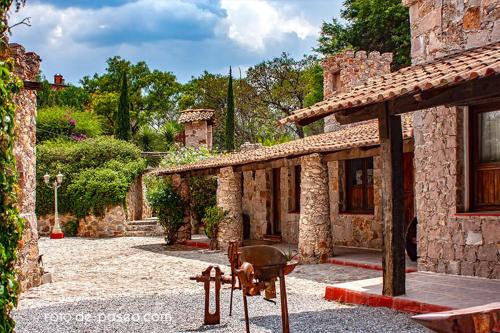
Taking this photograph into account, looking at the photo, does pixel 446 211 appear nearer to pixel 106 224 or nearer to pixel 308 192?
pixel 308 192

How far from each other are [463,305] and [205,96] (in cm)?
3344

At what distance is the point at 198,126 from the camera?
27.3m

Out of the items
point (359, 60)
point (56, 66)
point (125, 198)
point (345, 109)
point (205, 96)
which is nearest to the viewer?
point (345, 109)

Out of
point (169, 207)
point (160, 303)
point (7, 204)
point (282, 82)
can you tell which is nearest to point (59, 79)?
point (282, 82)

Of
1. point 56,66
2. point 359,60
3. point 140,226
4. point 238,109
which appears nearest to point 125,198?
point 140,226

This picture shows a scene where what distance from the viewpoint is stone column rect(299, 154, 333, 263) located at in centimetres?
1314

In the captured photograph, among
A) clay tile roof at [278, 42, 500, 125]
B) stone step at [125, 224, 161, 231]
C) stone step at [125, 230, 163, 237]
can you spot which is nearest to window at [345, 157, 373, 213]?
clay tile roof at [278, 42, 500, 125]

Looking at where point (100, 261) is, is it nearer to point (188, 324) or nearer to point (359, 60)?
point (188, 324)

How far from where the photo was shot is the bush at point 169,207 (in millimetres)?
18688

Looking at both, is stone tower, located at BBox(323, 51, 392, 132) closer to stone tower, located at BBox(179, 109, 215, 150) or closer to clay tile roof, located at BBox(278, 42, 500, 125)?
stone tower, located at BBox(179, 109, 215, 150)

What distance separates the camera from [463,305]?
6.57 m

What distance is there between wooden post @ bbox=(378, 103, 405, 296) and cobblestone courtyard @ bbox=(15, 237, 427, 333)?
447mm

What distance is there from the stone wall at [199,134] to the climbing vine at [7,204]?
2291cm

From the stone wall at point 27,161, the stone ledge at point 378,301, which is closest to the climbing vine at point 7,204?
the stone ledge at point 378,301
